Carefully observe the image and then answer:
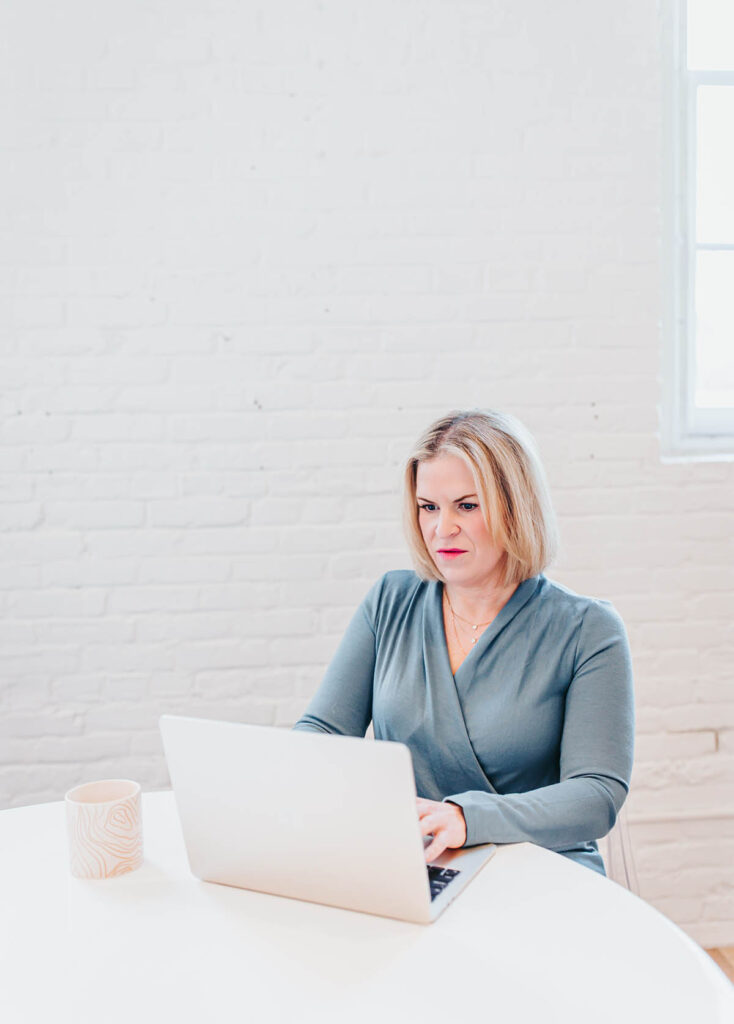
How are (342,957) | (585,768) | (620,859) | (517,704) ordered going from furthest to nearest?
(620,859) < (517,704) < (585,768) < (342,957)

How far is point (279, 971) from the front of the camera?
92cm

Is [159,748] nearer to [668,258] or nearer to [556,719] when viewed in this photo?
[556,719]

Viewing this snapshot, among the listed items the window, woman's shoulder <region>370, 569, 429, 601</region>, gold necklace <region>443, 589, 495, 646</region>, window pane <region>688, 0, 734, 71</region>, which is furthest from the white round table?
window pane <region>688, 0, 734, 71</region>

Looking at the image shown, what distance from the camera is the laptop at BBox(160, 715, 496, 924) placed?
95cm

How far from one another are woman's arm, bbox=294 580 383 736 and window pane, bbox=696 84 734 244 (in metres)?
1.51

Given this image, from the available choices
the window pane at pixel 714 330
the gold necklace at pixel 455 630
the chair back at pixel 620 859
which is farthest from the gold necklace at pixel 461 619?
the window pane at pixel 714 330

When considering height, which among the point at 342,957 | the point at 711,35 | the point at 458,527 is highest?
the point at 711,35

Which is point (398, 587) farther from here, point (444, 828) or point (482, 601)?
point (444, 828)

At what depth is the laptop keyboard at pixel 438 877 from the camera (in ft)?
3.47

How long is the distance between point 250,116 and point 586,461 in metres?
1.22

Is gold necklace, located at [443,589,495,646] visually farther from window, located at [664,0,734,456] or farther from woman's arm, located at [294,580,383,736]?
window, located at [664,0,734,456]

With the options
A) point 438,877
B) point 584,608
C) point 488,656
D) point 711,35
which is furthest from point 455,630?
point 711,35

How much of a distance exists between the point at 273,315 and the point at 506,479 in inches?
39.0

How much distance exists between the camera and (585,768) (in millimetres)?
1413
